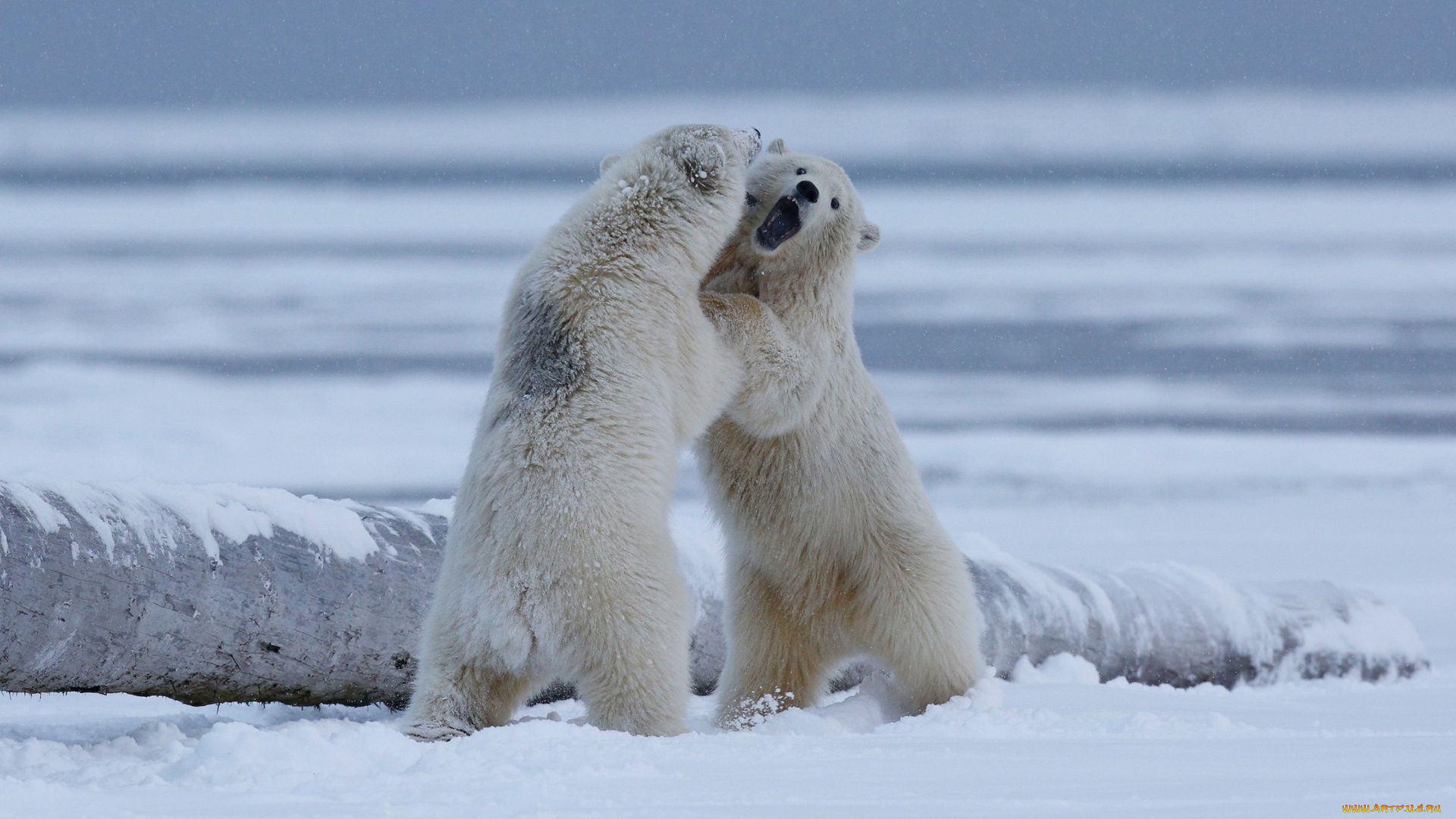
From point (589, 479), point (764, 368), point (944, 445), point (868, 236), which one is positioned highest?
point (868, 236)

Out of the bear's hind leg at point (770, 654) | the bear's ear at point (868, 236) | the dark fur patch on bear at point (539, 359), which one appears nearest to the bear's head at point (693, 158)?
the dark fur patch on bear at point (539, 359)

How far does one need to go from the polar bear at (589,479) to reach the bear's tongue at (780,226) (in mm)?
392

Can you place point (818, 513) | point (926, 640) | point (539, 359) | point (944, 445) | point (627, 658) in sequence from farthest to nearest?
point (944, 445) < point (818, 513) < point (926, 640) < point (539, 359) < point (627, 658)

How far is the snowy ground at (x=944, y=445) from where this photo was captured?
299 centimetres

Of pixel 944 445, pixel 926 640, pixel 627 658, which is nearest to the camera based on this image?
pixel 627 658

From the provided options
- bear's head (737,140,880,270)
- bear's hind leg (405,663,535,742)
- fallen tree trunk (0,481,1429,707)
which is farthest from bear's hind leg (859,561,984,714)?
bear's hind leg (405,663,535,742)

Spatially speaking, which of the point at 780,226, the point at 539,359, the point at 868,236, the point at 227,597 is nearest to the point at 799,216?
the point at 780,226

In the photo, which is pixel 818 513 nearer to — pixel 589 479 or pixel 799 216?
pixel 799 216

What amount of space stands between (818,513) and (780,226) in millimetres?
804

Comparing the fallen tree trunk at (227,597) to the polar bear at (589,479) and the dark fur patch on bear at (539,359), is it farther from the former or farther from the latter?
the dark fur patch on bear at (539,359)

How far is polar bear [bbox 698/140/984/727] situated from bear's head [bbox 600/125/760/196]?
1.14 ft

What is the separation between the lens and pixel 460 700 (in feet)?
11.6

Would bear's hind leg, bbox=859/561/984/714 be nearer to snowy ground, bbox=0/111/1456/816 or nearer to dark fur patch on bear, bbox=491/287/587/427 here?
snowy ground, bbox=0/111/1456/816

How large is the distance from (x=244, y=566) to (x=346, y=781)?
1.21m
